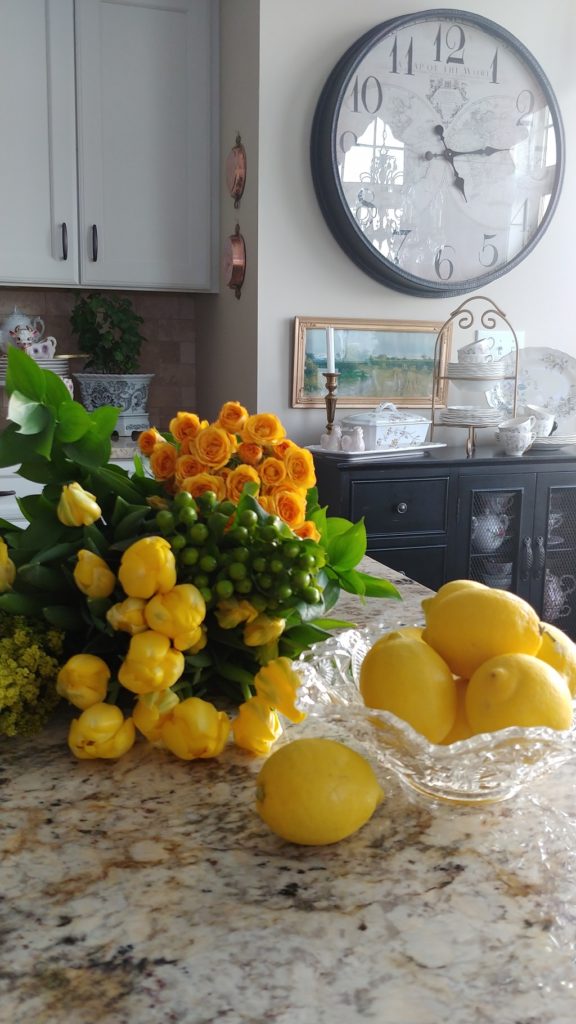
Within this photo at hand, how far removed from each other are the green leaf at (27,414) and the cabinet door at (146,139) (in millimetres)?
2146

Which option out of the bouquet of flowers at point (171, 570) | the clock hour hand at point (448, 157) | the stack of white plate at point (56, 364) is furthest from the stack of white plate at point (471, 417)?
the bouquet of flowers at point (171, 570)

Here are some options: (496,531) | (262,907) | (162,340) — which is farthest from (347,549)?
(162,340)

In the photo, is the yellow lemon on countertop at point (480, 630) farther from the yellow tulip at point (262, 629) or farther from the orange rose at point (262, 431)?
the orange rose at point (262, 431)

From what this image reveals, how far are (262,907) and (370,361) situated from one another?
7.73 ft

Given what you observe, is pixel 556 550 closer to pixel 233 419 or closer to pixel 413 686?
pixel 233 419

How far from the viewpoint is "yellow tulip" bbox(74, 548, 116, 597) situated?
2.55 feet

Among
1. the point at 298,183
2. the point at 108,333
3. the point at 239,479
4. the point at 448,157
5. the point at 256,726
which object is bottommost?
the point at 256,726

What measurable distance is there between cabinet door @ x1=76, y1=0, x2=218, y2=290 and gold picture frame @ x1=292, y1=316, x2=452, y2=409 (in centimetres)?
57

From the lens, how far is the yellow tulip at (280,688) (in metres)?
0.75

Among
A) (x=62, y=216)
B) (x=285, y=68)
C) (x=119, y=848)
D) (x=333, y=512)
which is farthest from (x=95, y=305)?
(x=119, y=848)

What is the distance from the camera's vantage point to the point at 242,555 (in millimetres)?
777

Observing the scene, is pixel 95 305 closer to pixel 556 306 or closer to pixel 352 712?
pixel 556 306

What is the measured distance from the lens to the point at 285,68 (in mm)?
2537

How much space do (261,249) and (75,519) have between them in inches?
77.0
